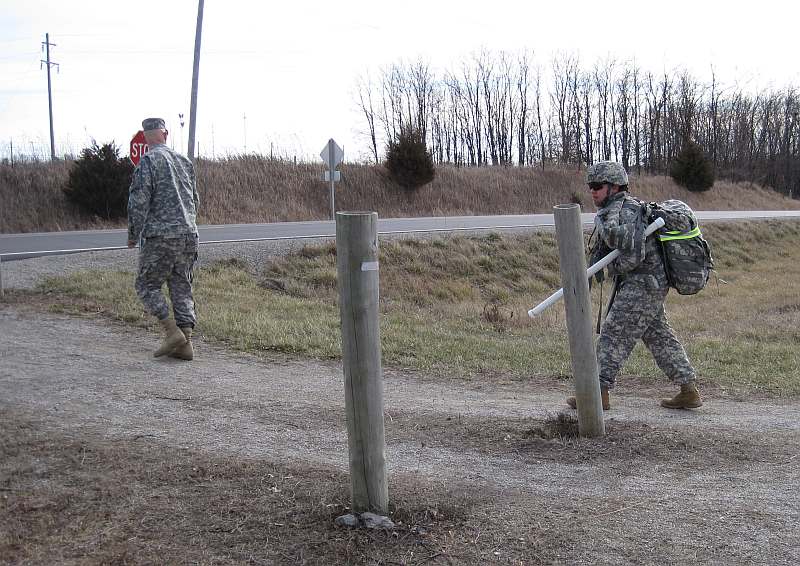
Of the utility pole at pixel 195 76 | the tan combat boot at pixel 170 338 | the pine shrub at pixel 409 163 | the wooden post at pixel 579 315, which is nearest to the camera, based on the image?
the wooden post at pixel 579 315

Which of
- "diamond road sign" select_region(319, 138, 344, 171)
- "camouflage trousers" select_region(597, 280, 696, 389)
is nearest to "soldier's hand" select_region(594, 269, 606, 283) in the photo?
"camouflage trousers" select_region(597, 280, 696, 389)

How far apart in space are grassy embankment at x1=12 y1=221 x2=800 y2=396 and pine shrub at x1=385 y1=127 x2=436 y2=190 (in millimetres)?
14620

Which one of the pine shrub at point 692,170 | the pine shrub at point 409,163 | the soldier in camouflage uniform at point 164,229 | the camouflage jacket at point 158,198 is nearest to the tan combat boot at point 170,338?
the soldier in camouflage uniform at point 164,229

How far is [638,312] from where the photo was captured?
5676mm

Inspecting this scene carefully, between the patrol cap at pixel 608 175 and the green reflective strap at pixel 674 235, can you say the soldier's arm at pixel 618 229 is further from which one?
the green reflective strap at pixel 674 235

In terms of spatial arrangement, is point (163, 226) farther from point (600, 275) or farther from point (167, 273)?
point (600, 275)

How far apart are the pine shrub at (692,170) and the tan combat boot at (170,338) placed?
4341 cm

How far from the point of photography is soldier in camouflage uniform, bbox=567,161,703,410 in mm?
5457

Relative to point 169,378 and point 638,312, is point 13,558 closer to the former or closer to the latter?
point 169,378

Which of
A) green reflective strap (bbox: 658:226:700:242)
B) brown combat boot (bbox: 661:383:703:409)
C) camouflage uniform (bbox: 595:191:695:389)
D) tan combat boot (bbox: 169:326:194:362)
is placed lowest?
brown combat boot (bbox: 661:383:703:409)

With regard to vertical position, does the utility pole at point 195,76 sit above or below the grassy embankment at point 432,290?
above

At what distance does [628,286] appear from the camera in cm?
568

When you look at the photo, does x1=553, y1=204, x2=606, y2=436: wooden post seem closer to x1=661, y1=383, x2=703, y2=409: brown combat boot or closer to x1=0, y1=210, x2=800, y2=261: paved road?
x1=661, y1=383, x2=703, y2=409: brown combat boot

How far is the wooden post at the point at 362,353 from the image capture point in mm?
3289
